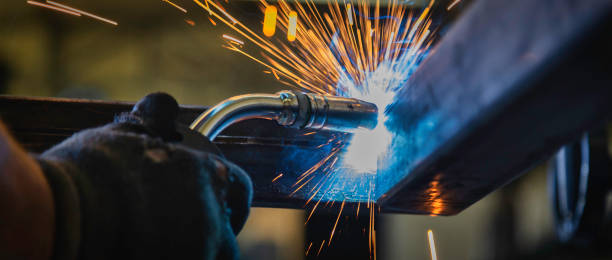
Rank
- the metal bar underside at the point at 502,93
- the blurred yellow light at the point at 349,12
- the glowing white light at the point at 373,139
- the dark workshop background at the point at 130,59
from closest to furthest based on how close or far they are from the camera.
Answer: the metal bar underside at the point at 502,93, the glowing white light at the point at 373,139, the blurred yellow light at the point at 349,12, the dark workshop background at the point at 130,59

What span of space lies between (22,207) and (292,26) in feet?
8.05

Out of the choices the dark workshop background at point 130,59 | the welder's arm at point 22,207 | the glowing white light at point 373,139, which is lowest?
the welder's arm at point 22,207

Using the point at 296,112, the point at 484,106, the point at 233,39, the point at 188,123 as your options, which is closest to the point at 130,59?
the point at 233,39

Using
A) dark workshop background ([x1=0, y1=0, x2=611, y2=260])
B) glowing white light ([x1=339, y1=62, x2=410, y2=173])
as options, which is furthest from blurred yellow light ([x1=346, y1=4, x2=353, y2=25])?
glowing white light ([x1=339, y1=62, x2=410, y2=173])

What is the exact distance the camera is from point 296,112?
593 mm

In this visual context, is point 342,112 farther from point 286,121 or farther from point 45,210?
point 45,210

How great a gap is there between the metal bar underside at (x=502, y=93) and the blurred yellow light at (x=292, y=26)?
6.70 feet

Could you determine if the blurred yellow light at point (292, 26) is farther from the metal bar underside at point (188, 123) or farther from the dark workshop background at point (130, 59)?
the metal bar underside at point (188, 123)

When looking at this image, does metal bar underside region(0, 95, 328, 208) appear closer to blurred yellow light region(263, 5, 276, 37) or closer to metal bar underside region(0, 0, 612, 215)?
metal bar underside region(0, 0, 612, 215)

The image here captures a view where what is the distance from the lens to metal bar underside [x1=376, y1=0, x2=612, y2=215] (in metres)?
0.27

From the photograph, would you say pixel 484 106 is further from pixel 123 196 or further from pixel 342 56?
pixel 342 56

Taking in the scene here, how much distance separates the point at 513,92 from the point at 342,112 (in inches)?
11.9

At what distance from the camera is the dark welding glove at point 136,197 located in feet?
1.14

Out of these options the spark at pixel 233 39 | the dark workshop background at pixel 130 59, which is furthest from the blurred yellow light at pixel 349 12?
the spark at pixel 233 39
